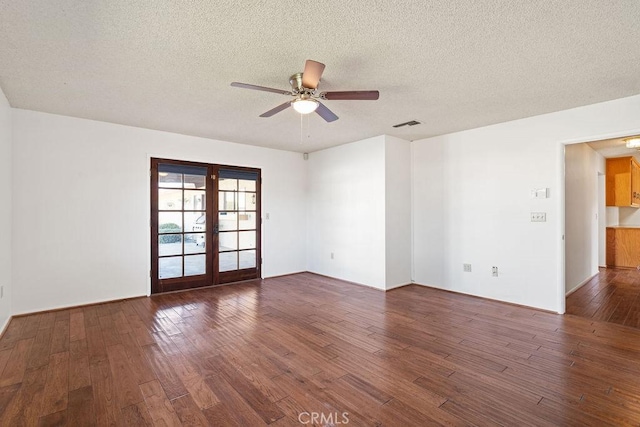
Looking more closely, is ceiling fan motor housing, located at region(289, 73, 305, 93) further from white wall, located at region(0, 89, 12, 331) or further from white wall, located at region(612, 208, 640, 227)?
white wall, located at region(612, 208, 640, 227)

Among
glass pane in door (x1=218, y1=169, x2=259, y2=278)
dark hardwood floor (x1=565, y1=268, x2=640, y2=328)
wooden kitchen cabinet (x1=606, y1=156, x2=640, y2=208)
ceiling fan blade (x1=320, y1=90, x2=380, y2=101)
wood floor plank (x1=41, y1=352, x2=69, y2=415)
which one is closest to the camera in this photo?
wood floor plank (x1=41, y1=352, x2=69, y2=415)

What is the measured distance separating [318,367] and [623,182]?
7971 mm

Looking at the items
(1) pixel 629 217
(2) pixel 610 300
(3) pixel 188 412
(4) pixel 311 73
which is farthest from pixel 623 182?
(3) pixel 188 412

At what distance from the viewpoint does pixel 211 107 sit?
12.1ft

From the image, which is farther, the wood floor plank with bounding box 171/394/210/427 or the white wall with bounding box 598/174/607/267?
the white wall with bounding box 598/174/607/267

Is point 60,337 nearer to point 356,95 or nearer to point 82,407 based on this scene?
point 82,407

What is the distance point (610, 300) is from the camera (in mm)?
4316

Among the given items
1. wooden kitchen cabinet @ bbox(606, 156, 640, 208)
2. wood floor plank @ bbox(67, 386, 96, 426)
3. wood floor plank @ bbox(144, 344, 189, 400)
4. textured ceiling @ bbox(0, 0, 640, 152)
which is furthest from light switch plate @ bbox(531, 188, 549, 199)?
wood floor plank @ bbox(67, 386, 96, 426)

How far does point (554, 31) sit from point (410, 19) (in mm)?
1055

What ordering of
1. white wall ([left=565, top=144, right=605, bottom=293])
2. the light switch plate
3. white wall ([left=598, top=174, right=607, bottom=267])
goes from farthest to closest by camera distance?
white wall ([left=598, top=174, right=607, bottom=267]) < white wall ([left=565, top=144, right=605, bottom=293]) < the light switch plate

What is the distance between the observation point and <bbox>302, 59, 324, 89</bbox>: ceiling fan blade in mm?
2182

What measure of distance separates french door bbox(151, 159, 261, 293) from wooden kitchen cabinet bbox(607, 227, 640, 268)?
7.78 meters

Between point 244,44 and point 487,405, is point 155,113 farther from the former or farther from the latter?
point 487,405

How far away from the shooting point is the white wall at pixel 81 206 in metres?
3.86
